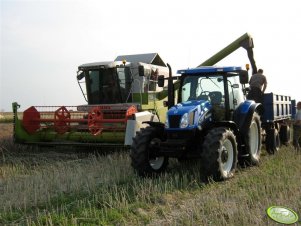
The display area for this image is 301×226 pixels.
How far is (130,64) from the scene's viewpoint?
12523 mm

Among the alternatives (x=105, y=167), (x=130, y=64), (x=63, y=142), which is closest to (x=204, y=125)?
(x=105, y=167)

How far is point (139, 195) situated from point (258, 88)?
497 centimetres

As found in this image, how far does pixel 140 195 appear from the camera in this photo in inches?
220

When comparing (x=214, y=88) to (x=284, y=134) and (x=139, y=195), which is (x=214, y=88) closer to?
(x=139, y=195)

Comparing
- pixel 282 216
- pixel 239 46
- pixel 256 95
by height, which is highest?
pixel 239 46

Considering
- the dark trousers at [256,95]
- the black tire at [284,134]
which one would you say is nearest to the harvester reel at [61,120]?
the dark trousers at [256,95]

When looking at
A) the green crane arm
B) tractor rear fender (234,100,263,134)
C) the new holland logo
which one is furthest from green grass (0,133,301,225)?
the green crane arm

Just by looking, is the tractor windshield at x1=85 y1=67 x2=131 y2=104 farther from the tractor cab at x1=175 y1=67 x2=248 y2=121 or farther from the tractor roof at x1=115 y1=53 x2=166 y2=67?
the tractor cab at x1=175 y1=67 x2=248 y2=121

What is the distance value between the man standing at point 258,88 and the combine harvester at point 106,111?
1.69 m

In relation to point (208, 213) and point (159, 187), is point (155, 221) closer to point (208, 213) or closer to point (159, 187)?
point (208, 213)

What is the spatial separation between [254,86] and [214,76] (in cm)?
238

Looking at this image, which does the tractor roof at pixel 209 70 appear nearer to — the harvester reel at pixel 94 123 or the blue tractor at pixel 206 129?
the blue tractor at pixel 206 129

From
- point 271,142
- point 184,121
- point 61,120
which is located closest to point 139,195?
point 184,121

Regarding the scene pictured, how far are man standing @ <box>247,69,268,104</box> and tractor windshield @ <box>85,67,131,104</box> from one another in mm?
4044
